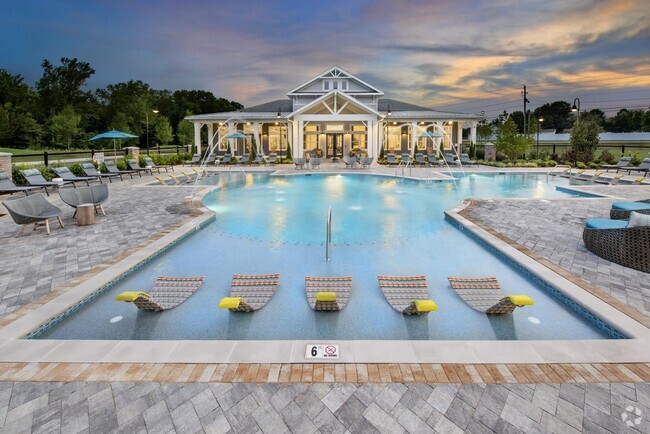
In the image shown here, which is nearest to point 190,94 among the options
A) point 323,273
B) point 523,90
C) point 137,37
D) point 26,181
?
point 137,37

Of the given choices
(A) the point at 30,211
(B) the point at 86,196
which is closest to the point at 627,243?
(A) the point at 30,211

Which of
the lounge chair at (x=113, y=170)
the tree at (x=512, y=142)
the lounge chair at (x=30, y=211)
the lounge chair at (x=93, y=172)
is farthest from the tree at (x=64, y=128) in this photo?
the tree at (x=512, y=142)

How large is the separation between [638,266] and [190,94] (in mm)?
74351

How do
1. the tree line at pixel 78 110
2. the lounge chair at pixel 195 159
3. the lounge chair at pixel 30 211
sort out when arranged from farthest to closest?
the tree line at pixel 78 110, the lounge chair at pixel 195 159, the lounge chair at pixel 30 211

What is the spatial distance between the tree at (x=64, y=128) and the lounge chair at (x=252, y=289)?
153 feet

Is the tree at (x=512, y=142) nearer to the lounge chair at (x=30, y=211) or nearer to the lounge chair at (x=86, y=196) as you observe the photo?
the lounge chair at (x=86, y=196)

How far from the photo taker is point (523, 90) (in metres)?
40.8

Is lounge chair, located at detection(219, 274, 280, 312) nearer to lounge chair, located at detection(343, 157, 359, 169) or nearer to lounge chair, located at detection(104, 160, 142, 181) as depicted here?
lounge chair, located at detection(104, 160, 142, 181)

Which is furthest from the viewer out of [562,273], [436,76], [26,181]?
[436,76]

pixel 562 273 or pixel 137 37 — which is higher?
pixel 137 37

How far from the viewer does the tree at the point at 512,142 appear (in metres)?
27.2

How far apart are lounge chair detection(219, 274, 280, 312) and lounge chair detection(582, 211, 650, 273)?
18.3ft

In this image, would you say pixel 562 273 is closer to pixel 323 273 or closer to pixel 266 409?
pixel 323 273

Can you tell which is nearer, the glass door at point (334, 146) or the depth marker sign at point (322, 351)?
the depth marker sign at point (322, 351)
